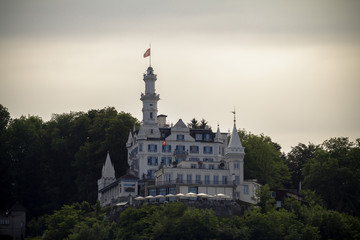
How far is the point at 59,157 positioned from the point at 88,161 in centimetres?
681

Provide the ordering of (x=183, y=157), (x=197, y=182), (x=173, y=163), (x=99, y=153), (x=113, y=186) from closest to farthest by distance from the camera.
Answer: (x=197, y=182) < (x=173, y=163) < (x=113, y=186) < (x=183, y=157) < (x=99, y=153)

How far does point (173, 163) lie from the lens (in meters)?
134

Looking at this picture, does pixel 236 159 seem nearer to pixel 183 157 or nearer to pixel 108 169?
pixel 183 157

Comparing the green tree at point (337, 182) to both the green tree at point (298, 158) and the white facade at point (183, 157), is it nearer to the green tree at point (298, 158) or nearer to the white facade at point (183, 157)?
the white facade at point (183, 157)

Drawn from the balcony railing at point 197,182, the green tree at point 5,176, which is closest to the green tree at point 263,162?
the balcony railing at point 197,182

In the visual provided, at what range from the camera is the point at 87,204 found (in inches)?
5379

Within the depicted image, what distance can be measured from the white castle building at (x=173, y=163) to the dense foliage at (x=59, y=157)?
161 inches

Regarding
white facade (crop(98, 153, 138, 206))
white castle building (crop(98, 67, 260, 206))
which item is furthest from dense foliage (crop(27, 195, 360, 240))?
white facade (crop(98, 153, 138, 206))

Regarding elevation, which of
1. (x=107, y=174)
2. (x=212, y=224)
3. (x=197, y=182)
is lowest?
(x=212, y=224)

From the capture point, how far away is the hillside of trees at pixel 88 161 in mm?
138750

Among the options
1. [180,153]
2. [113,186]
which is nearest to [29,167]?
[113,186]

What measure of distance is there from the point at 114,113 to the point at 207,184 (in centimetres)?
3058

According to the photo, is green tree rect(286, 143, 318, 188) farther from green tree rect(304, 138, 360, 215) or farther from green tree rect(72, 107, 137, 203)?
green tree rect(72, 107, 137, 203)

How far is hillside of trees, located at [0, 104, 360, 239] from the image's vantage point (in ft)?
455
